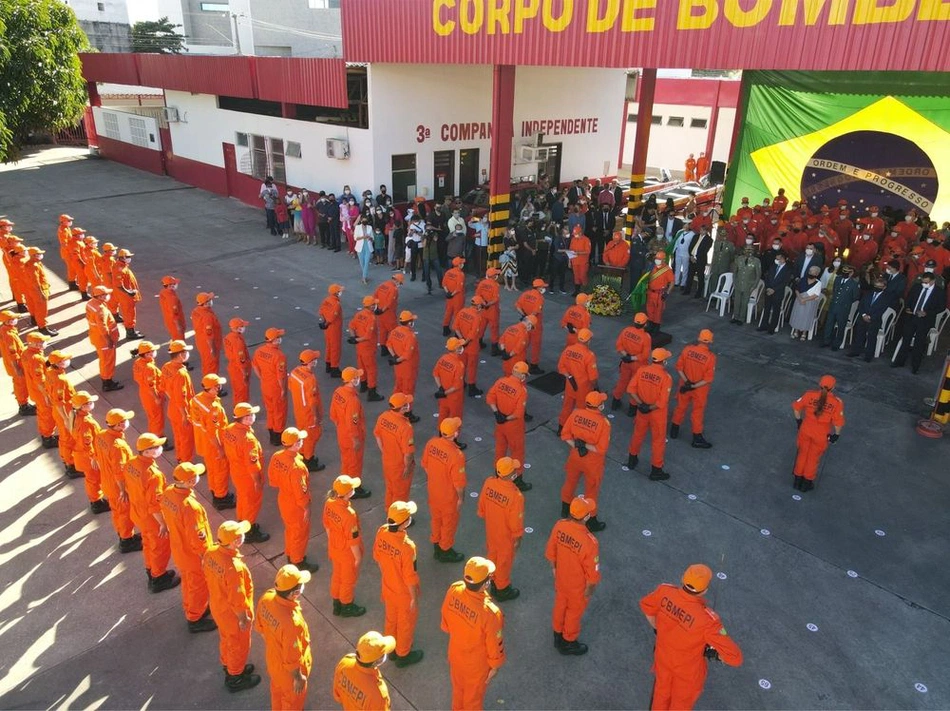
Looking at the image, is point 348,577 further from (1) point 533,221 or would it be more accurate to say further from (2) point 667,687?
(1) point 533,221

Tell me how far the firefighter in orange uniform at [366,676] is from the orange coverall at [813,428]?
5907mm

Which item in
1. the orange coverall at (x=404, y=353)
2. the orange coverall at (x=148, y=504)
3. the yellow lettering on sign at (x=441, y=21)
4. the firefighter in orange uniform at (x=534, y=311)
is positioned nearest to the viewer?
the orange coverall at (x=148, y=504)

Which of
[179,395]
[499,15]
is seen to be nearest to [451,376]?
[179,395]

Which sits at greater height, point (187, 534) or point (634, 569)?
point (187, 534)

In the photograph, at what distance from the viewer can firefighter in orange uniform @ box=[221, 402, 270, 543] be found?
662cm

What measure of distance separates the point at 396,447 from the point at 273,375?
256 centimetres

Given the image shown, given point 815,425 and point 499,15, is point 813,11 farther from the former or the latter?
point 499,15

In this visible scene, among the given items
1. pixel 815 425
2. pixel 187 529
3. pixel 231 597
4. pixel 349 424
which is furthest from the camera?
pixel 815 425

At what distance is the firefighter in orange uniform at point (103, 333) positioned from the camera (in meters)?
9.92

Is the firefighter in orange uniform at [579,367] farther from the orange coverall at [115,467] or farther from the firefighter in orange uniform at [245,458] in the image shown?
the orange coverall at [115,467]

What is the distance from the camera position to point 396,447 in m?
6.93

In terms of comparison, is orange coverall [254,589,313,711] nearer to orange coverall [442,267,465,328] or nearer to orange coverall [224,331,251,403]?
orange coverall [224,331,251,403]

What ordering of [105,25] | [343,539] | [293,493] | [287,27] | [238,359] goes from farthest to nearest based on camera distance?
[105,25], [287,27], [238,359], [293,493], [343,539]

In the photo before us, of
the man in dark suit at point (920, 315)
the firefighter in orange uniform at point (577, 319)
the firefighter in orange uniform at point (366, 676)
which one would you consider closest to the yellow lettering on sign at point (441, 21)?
the firefighter in orange uniform at point (577, 319)
